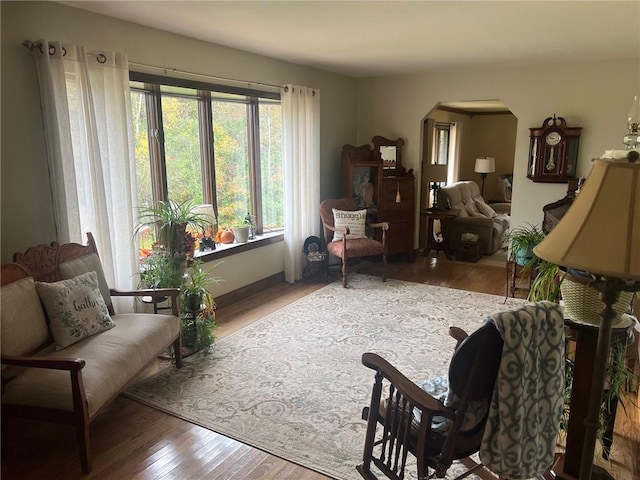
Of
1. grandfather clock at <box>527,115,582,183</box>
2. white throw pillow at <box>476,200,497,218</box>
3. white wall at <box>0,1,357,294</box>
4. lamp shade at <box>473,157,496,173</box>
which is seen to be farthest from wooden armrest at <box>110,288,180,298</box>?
lamp shade at <box>473,157,496,173</box>

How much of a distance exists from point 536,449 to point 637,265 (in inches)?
34.1

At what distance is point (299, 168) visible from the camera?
5.10m

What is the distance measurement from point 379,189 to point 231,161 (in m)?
1.96

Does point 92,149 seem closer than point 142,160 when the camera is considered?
Yes

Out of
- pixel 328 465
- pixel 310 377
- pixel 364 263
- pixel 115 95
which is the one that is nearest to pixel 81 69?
pixel 115 95

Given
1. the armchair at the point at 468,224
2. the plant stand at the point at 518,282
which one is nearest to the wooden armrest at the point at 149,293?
the plant stand at the point at 518,282

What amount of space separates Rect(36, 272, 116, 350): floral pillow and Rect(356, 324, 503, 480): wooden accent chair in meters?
1.66

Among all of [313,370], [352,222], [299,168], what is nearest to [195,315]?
[313,370]

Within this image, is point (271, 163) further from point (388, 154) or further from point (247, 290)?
point (388, 154)

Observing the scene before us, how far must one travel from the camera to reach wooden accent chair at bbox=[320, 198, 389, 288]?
16.6 feet

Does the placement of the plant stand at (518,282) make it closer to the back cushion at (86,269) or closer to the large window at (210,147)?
the large window at (210,147)

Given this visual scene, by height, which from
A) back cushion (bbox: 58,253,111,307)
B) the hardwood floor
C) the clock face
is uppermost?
the clock face

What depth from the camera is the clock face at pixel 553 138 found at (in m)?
5.19

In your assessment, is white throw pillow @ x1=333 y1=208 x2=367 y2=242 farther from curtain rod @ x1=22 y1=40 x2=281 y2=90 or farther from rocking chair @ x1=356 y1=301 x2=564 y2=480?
rocking chair @ x1=356 y1=301 x2=564 y2=480
